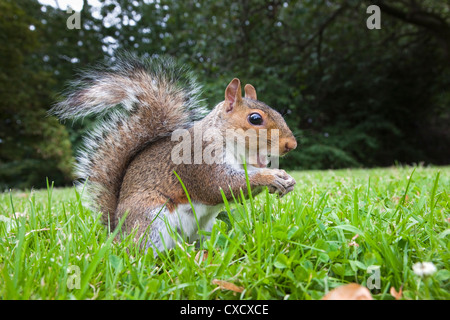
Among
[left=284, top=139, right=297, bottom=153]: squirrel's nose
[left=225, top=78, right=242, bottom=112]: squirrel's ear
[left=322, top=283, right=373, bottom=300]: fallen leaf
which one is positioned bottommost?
[left=322, top=283, right=373, bottom=300]: fallen leaf

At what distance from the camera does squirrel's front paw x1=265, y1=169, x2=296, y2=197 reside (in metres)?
1.09

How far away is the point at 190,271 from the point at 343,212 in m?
0.62

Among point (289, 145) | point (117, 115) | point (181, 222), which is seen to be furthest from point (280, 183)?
point (117, 115)

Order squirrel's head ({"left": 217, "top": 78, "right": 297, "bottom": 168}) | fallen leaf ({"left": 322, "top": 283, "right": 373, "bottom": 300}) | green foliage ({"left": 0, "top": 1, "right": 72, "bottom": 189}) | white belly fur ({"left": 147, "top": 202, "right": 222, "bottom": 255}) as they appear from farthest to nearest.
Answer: green foliage ({"left": 0, "top": 1, "right": 72, "bottom": 189}) < squirrel's head ({"left": 217, "top": 78, "right": 297, "bottom": 168}) < white belly fur ({"left": 147, "top": 202, "right": 222, "bottom": 255}) < fallen leaf ({"left": 322, "top": 283, "right": 373, "bottom": 300})

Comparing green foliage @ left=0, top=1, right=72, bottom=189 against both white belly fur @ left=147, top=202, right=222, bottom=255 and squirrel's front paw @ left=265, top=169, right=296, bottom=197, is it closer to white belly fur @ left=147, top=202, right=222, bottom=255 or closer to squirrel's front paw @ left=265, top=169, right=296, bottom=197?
white belly fur @ left=147, top=202, right=222, bottom=255

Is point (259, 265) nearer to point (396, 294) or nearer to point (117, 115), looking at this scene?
point (396, 294)

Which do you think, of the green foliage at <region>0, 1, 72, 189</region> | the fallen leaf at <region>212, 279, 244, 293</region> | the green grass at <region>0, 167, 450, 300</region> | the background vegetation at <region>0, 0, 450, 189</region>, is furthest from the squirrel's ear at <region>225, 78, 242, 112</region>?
the green foliage at <region>0, 1, 72, 189</region>

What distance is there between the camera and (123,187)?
1286 millimetres

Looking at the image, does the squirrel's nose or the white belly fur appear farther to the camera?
the squirrel's nose

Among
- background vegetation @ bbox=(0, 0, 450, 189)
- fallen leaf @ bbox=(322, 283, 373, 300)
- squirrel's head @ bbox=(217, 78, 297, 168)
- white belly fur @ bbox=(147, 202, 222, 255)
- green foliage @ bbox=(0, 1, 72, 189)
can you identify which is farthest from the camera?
background vegetation @ bbox=(0, 0, 450, 189)
